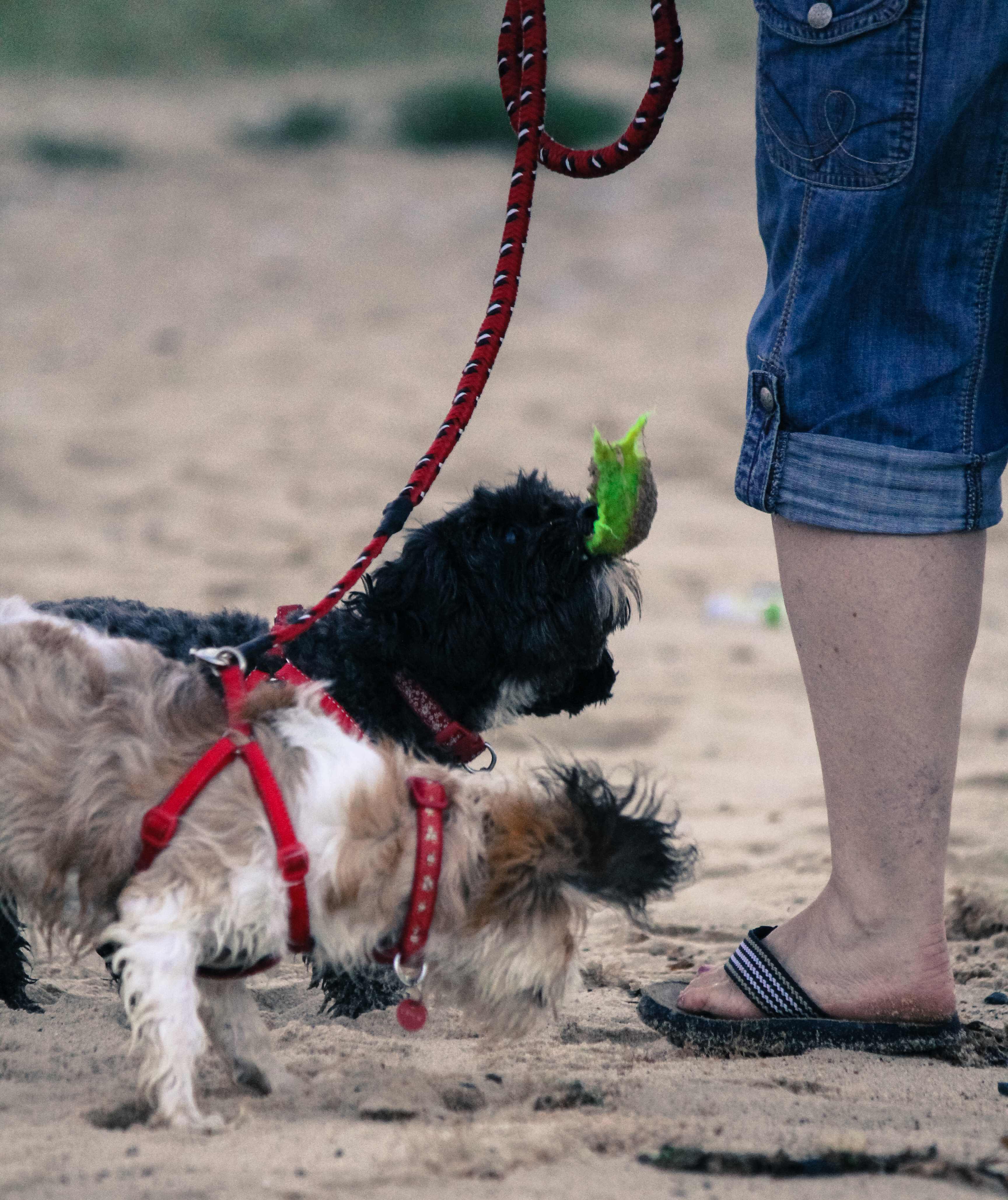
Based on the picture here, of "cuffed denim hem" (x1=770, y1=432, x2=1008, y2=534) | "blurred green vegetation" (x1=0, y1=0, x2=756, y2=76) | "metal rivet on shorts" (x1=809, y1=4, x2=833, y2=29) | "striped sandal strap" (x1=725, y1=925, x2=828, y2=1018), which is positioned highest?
"blurred green vegetation" (x1=0, y1=0, x2=756, y2=76)

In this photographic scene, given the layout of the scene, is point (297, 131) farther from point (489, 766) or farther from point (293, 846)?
point (293, 846)

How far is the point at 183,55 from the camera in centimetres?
2341

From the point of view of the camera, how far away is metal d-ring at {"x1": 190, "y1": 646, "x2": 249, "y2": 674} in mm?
2404

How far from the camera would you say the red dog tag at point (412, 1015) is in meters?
2.29

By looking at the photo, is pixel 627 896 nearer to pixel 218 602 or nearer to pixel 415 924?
pixel 415 924

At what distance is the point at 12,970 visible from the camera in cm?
286

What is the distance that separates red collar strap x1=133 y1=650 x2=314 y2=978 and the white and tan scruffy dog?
2 centimetres

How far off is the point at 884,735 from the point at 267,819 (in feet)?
3.75

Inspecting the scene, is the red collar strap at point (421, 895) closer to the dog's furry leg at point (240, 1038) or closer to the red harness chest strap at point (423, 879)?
the red harness chest strap at point (423, 879)

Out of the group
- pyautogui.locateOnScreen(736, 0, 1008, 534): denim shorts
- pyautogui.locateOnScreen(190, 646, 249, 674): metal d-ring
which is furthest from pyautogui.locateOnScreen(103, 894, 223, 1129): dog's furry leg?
pyautogui.locateOnScreen(736, 0, 1008, 534): denim shorts

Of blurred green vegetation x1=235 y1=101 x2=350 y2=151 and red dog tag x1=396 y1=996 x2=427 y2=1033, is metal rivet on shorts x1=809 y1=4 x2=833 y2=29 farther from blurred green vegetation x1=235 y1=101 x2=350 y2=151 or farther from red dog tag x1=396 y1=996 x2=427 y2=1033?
blurred green vegetation x1=235 y1=101 x2=350 y2=151

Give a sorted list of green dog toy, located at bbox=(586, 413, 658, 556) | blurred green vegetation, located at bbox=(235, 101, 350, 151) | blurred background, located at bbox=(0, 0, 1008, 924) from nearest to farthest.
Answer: green dog toy, located at bbox=(586, 413, 658, 556)
blurred background, located at bbox=(0, 0, 1008, 924)
blurred green vegetation, located at bbox=(235, 101, 350, 151)

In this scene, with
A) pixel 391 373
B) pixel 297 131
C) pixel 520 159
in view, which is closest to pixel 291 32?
pixel 297 131

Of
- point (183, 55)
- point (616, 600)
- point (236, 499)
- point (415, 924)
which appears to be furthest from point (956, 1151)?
point (183, 55)
